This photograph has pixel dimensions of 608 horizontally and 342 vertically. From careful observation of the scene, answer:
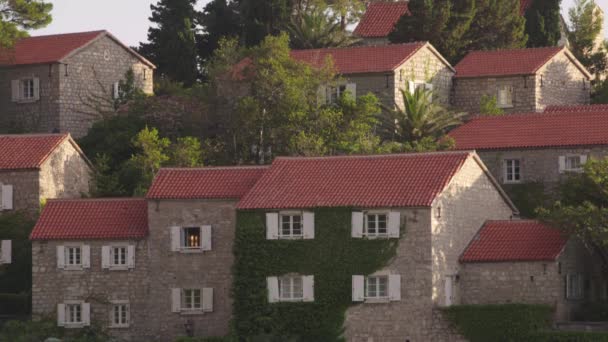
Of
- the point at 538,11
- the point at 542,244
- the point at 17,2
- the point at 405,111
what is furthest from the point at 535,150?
the point at 17,2

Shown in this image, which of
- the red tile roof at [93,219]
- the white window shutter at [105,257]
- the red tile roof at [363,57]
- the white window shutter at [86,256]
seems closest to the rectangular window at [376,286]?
the red tile roof at [93,219]

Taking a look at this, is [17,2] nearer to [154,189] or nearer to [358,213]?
[154,189]

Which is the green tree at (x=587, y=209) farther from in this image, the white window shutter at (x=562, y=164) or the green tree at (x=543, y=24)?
the green tree at (x=543, y=24)

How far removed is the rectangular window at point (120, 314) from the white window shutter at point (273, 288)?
22.7 ft

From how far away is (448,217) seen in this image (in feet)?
245

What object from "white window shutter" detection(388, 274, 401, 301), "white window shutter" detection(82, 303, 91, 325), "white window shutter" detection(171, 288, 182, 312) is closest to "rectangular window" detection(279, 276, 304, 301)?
"white window shutter" detection(388, 274, 401, 301)

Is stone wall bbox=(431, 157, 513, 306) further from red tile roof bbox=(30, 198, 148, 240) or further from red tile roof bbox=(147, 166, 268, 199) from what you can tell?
red tile roof bbox=(30, 198, 148, 240)

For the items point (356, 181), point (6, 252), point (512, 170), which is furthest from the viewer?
point (512, 170)

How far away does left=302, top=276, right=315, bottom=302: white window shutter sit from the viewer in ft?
244

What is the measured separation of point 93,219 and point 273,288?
9707 millimetres

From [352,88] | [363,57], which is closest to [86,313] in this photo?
Result: [352,88]

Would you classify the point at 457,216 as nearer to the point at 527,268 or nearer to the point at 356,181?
the point at 527,268

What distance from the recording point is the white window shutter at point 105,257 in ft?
259

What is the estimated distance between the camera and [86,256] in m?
79.2
